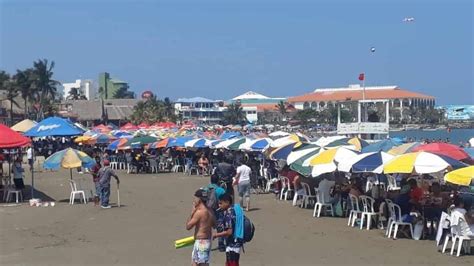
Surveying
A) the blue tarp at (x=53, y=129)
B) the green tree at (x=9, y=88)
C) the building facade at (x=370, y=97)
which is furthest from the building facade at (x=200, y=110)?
the blue tarp at (x=53, y=129)

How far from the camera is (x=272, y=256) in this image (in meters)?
9.88

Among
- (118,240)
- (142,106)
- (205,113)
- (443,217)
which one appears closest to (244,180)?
(118,240)

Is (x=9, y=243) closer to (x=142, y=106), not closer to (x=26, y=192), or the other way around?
(x=26, y=192)

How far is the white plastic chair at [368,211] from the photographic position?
12.5 meters

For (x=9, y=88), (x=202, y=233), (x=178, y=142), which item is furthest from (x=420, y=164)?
(x=9, y=88)

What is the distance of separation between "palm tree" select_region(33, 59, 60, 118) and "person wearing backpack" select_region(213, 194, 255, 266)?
79999mm

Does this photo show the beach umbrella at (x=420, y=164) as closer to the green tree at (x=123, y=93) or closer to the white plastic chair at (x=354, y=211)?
the white plastic chair at (x=354, y=211)

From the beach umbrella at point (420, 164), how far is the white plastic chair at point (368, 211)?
134cm

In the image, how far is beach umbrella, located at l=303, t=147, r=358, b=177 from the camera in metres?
13.6

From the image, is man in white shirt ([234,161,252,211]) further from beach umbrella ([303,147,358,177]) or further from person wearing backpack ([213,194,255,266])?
person wearing backpack ([213,194,255,266])

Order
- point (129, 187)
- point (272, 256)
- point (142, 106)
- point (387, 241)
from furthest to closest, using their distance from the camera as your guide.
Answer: point (142, 106)
point (129, 187)
point (387, 241)
point (272, 256)

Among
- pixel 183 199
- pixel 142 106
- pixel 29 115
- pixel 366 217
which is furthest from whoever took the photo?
pixel 142 106

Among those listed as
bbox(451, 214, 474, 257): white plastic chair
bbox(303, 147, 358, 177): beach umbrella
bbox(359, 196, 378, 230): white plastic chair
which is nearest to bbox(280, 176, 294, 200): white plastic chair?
bbox(303, 147, 358, 177): beach umbrella

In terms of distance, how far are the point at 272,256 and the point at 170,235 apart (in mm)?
2706
